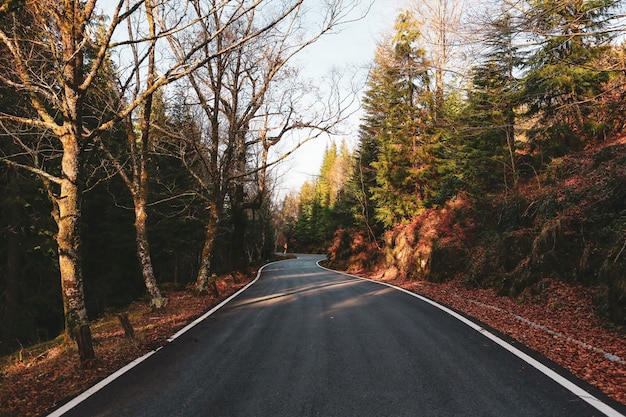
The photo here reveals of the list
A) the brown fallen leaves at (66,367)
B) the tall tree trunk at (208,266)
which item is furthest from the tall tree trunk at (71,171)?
the tall tree trunk at (208,266)

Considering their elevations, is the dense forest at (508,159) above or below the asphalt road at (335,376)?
above

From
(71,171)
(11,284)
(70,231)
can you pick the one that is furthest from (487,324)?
(11,284)

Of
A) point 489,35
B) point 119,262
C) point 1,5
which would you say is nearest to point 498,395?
point 489,35

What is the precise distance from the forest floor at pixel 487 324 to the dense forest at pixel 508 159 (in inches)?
23.3

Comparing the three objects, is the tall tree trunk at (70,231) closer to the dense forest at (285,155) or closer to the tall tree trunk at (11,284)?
the dense forest at (285,155)

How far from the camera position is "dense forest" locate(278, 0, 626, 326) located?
740 centimetres

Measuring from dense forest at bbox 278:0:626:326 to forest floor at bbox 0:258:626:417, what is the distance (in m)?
0.59

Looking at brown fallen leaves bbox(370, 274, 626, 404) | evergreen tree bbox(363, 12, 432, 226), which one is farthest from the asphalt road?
evergreen tree bbox(363, 12, 432, 226)

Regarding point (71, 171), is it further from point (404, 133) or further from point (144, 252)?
point (404, 133)

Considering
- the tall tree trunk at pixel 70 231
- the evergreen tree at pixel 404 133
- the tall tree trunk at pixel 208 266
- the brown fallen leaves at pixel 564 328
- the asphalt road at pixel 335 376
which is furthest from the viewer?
the evergreen tree at pixel 404 133

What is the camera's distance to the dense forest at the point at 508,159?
7398mm

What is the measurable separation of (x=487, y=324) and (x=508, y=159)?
470 inches

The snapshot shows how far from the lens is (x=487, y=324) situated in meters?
7.48

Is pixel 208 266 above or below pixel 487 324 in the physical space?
above
